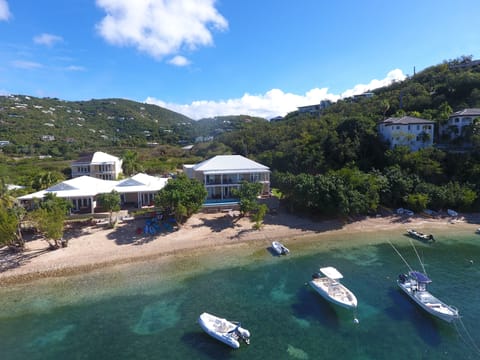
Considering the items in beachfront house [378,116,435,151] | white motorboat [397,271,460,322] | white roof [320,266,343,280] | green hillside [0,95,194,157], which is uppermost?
green hillside [0,95,194,157]

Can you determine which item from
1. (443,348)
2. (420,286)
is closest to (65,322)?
(443,348)

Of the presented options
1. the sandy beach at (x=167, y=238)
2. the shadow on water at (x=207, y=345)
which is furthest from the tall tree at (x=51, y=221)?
the shadow on water at (x=207, y=345)

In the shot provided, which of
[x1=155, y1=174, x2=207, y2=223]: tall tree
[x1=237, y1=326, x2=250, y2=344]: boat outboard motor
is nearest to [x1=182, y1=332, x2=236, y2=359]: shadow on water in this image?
[x1=237, y1=326, x2=250, y2=344]: boat outboard motor

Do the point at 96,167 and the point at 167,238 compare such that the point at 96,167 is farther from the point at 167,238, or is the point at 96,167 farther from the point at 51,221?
the point at 167,238

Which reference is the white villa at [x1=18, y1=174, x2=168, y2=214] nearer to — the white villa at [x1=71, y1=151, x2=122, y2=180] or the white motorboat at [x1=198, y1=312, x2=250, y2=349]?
the white villa at [x1=71, y1=151, x2=122, y2=180]

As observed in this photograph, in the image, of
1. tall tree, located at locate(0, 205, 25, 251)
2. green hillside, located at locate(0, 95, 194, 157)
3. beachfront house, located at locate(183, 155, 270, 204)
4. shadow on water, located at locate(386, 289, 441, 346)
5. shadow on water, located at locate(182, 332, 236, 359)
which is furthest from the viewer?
green hillside, located at locate(0, 95, 194, 157)

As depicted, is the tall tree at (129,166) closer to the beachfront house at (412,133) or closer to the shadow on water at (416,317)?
the beachfront house at (412,133)
